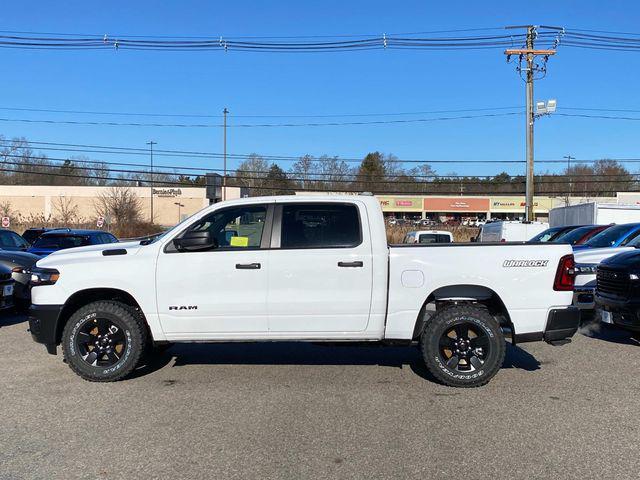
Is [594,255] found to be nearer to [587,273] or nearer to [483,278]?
[587,273]

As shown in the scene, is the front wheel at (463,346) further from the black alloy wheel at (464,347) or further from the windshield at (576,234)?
the windshield at (576,234)

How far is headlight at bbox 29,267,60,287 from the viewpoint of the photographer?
580 centimetres

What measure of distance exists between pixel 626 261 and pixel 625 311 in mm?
828

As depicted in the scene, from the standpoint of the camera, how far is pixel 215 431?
4.52m

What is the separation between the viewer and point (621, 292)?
A: 7.76 m

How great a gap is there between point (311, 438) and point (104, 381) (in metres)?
2.68

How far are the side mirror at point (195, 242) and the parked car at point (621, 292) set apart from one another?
5794mm

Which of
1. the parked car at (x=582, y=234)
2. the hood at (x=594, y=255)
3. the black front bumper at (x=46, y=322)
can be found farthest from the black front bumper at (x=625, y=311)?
the black front bumper at (x=46, y=322)

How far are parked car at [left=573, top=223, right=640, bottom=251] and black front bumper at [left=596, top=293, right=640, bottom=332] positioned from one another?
3.25m

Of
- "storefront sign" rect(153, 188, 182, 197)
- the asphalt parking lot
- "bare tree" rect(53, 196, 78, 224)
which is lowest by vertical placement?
the asphalt parking lot

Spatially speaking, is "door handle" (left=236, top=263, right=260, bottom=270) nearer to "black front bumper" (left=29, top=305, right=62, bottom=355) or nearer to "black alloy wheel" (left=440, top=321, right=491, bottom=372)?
"black front bumper" (left=29, top=305, right=62, bottom=355)

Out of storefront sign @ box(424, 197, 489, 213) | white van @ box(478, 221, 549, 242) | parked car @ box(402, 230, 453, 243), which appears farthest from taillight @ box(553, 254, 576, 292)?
storefront sign @ box(424, 197, 489, 213)

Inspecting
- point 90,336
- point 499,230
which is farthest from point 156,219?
point 90,336

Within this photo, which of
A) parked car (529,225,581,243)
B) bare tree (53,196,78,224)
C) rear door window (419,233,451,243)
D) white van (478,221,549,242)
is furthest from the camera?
bare tree (53,196,78,224)
